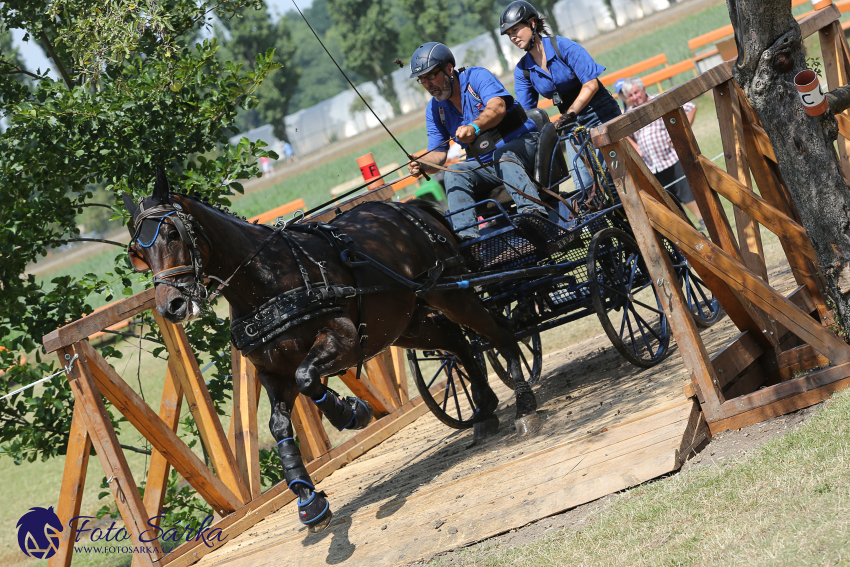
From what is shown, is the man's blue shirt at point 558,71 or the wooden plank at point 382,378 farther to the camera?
the wooden plank at point 382,378

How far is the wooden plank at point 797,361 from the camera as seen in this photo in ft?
17.4

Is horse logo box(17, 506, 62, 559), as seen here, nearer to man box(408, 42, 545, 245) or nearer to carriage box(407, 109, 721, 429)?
carriage box(407, 109, 721, 429)

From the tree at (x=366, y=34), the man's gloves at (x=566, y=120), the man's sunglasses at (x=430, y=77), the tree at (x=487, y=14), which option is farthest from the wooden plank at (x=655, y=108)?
the tree at (x=366, y=34)

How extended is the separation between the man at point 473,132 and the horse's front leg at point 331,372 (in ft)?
5.64

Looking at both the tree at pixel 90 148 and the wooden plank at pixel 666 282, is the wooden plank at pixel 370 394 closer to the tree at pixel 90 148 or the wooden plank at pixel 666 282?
the tree at pixel 90 148

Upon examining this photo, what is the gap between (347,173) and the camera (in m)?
39.9

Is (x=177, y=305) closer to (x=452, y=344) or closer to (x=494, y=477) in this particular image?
(x=494, y=477)

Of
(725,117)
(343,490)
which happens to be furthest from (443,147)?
(343,490)

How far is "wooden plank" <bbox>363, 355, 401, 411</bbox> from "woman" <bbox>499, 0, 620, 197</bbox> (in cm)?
255

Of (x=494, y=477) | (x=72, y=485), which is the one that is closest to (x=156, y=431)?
(x=72, y=485)

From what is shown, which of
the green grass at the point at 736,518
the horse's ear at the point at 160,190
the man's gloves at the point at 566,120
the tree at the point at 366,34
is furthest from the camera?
the tree at the point at 366,34

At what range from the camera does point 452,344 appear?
667 cm

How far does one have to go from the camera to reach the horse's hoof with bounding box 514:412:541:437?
5.91m

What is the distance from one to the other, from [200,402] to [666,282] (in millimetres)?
3321
